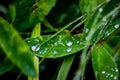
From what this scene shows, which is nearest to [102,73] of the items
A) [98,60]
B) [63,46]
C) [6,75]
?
[98,60]

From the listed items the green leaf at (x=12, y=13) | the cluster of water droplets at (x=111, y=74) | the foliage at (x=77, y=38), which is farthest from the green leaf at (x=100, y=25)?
the green leaf at (x=12, y=13)

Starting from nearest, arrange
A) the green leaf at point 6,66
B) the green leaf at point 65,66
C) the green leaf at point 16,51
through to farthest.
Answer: the green leaf at point 16,51, the green leaf at point 6,66, the green leaf at point 65,66

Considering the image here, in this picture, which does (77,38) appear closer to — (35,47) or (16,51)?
(35,47)

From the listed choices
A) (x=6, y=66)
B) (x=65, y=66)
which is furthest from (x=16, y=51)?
(x=65, y=66)

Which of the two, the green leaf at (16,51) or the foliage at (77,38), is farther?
the foliage at (77,38)

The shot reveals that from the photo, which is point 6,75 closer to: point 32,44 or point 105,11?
point 32,44

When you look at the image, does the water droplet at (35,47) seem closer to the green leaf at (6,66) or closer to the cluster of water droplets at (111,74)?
the green leaf at (6,66)
